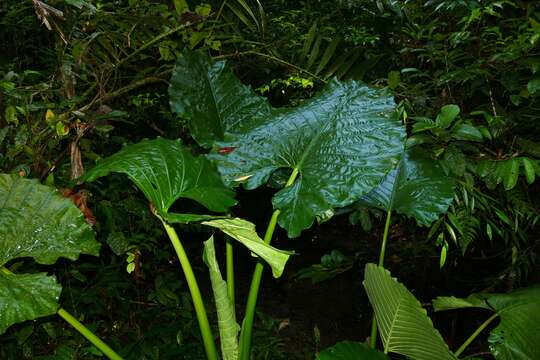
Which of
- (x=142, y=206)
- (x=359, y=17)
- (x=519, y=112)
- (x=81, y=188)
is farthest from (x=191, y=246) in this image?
(x=519, y=112)

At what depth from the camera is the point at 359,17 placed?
1957 mm

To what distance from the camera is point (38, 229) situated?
1.00 metres

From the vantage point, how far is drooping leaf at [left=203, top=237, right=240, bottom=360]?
899 millimetres

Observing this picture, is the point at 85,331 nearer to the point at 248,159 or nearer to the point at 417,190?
the point at 248,159

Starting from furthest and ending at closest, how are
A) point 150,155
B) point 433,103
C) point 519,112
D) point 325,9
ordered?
point 325,9 → point 433,103 → point 519,112 → point 150,155

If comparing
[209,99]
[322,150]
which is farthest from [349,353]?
[209,99]

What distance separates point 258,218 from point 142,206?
1.34m

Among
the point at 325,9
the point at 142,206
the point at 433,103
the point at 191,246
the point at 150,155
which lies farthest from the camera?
the point at 191,246

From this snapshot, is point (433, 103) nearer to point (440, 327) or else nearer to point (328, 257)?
point (328, 257)

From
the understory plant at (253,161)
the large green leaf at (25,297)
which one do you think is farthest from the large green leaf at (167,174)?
the large green leaf at (25,297)

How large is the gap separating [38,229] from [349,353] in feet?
2.35

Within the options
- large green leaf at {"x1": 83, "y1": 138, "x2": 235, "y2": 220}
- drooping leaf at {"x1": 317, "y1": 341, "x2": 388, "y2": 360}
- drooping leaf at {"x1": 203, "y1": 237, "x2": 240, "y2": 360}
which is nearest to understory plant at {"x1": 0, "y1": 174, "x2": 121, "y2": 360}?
large green leaf at {"x1": 83, "y1": 138, "x2": 235, "y2": 220}

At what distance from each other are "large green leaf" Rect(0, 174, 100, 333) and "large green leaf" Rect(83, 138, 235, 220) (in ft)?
0.50

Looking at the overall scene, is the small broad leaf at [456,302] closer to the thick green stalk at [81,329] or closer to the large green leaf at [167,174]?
the large green leaf at [167,174]
